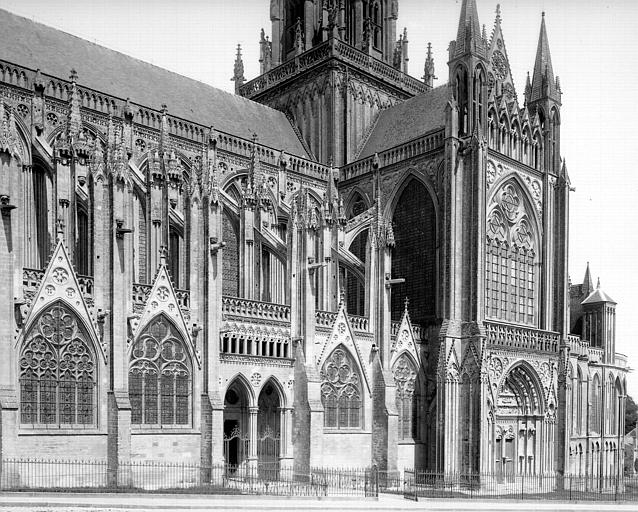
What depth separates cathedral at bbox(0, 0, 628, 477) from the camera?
25.2m

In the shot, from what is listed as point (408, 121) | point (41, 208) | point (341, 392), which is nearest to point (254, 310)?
point (341, 392)

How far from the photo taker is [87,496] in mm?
21438

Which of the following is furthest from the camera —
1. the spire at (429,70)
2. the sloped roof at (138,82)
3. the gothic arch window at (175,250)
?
the spire at (429,70)

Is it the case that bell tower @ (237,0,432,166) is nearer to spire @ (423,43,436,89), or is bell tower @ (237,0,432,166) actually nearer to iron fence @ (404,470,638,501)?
spire @ (423,43,436,89)

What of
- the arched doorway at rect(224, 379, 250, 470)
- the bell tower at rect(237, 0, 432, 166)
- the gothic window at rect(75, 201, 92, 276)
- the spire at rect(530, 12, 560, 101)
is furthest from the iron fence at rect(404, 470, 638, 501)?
the spire at rect(530, 12, 560, 101)

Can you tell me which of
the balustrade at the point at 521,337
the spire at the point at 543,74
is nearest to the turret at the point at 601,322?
the balustrade at the point at 521,337

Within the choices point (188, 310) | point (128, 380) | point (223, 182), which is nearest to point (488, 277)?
point (223, 182)

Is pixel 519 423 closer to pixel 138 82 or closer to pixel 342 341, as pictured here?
pixel 342 341

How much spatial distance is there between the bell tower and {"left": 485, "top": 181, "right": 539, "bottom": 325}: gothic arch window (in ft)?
30.2

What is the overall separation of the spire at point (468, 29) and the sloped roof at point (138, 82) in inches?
427

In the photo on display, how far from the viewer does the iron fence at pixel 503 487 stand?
29.9 m

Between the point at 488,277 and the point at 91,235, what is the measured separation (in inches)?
758

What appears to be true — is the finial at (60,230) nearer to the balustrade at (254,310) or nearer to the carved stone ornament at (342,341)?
the balustrade at (254,310)

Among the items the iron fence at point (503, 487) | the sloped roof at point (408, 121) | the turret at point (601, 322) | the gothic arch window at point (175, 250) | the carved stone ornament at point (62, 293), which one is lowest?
the iron fence at point (503, 487)
